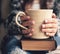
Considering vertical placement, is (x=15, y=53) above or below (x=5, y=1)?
below

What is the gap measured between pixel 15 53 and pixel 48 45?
86mm

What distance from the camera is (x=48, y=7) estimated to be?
0.59 m

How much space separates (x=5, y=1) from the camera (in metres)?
0.61

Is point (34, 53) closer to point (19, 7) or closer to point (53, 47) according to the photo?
point (53, 47)

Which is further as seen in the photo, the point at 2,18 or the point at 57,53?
the point at 2,18

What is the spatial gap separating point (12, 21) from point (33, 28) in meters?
0.17

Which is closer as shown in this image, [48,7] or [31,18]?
[31,18]

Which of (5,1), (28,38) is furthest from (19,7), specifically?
(28,38)

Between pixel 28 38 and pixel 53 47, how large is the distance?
0.06m

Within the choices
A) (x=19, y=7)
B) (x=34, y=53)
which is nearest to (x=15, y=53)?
(x=34, y=53)

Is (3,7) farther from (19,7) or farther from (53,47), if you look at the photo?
(53,47)

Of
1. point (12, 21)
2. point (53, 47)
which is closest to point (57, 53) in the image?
point (53, 47)

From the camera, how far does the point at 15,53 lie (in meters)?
0.44

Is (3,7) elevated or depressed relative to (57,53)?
elevated
